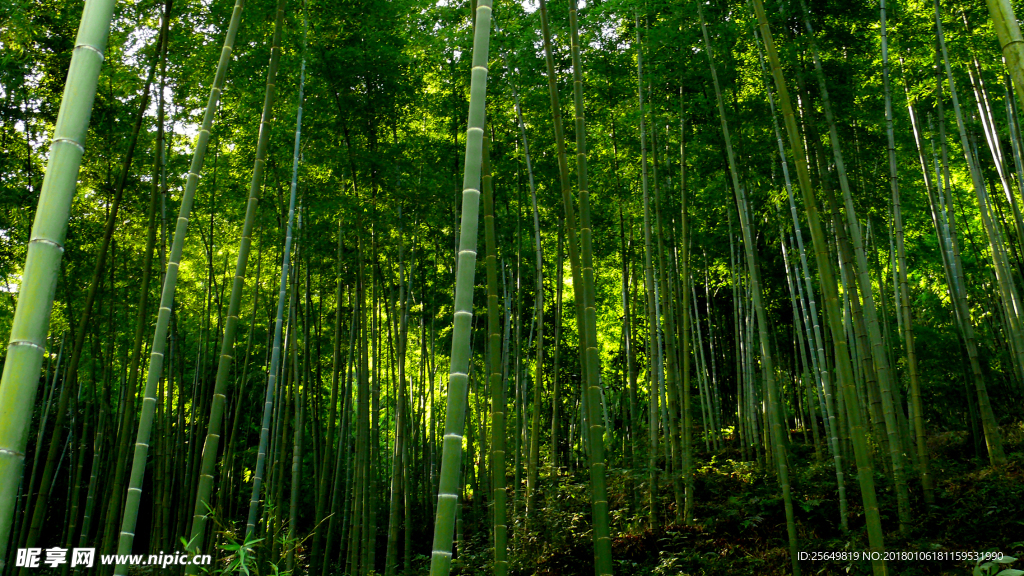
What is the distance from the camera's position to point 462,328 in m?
1.57

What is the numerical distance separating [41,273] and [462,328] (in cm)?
83

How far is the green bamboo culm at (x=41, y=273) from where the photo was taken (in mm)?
1124

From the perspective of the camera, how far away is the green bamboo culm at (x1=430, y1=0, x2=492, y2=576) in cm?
150

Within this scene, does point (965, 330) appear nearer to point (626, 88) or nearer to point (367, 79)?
point (626, 88)

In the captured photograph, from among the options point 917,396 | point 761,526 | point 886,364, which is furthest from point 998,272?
point 761,526

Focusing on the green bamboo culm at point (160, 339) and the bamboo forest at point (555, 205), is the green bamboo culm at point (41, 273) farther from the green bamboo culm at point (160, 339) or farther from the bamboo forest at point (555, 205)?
the bamboo forest at point (555, 205)

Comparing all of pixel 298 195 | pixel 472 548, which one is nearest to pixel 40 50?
pixel 298 195

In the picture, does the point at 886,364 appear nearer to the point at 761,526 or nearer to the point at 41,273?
the point at 761,526

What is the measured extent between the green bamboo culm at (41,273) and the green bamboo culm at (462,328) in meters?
0.76

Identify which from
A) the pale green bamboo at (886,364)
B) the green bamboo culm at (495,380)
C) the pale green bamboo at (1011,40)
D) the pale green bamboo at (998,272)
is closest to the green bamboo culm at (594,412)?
the green bamboo culm at (495,380)

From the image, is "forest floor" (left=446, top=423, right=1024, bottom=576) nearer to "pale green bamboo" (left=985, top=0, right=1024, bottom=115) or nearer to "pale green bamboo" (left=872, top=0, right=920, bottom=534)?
"pale green bamboo" (left=872, top=0, right=920, bottom=534)

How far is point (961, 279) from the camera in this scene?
17.2ft

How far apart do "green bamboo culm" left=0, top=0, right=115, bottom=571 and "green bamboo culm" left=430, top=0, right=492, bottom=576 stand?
762 mm

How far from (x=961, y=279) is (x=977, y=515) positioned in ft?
6.55
